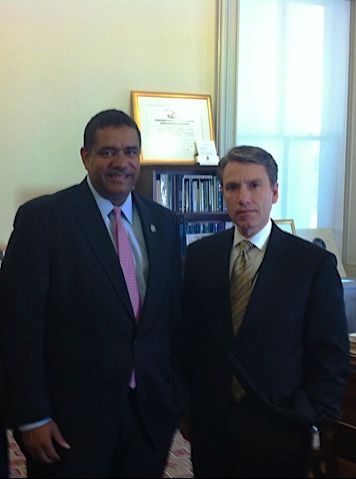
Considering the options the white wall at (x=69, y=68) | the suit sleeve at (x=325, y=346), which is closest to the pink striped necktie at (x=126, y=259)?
the suit sleeve at (x=325, y=346)

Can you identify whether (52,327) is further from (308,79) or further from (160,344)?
(308,79)

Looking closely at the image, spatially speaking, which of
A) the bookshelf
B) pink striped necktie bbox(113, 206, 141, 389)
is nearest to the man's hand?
pink striped necktie bbox(113, 206, 141, 389)

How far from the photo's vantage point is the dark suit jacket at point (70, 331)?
1664 millimetres

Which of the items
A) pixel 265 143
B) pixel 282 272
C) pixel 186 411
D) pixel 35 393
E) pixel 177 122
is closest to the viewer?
pixel 35 393

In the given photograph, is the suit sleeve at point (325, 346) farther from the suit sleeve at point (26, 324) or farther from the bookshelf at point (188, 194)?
the bookshelf at point (188, 194)

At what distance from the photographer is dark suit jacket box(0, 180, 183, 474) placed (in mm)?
1664

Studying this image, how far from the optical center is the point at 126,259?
178 cm

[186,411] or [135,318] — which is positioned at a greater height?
[135,318]

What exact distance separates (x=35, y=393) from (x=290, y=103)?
3.91 m

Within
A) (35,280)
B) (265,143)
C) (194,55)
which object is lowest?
(35,280)

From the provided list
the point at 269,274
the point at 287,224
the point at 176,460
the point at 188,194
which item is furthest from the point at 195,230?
the point at 269,274

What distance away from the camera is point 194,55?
4586 millimetres

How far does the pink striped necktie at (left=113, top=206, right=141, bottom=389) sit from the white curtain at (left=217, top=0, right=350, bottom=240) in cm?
294

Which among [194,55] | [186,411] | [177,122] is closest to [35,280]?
[186,411]
